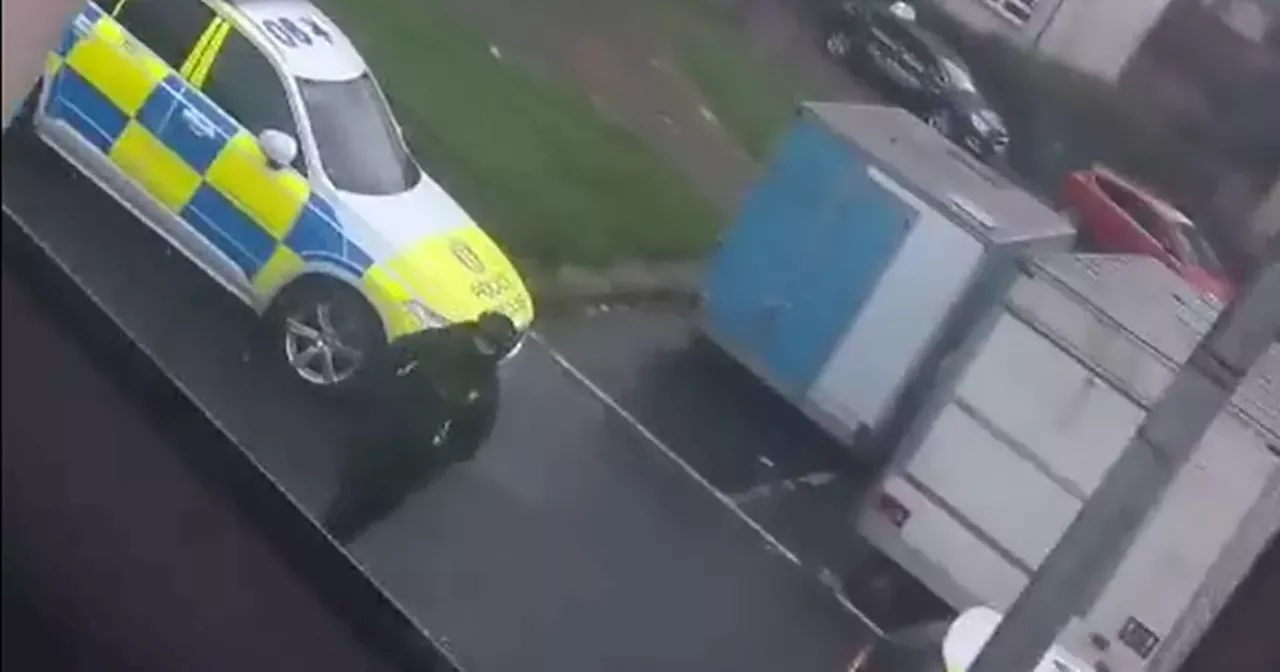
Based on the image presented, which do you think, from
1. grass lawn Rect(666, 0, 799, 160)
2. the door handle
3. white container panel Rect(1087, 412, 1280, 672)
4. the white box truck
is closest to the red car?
the white box truck

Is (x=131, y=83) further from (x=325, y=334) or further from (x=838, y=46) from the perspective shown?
(x=838, y=46)

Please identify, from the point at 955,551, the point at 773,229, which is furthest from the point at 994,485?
the point at 773,229

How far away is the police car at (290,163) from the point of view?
1408 millimetres

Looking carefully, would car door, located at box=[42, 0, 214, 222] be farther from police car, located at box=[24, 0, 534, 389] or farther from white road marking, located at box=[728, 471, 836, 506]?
white road marking, located at box=[728, 471, 836, 506]

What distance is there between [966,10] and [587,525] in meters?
0.56

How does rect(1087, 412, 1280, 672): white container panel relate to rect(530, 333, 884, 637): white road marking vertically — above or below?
above

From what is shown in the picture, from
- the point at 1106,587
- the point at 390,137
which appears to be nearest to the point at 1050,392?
the point at 1106,587

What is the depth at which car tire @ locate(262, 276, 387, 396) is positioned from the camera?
1.42 meters

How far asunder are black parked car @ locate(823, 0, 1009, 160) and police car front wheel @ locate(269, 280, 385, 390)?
48 centimetres

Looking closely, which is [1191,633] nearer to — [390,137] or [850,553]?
[850,553]

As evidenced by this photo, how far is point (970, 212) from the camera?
1.31 meters

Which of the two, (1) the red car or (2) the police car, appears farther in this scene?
(2) the police car

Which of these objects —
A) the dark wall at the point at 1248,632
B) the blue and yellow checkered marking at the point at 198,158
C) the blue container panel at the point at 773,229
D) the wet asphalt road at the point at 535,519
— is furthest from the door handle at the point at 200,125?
the dark wall at the point at 1248,632

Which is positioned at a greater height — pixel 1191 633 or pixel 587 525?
pixel 1191 633
